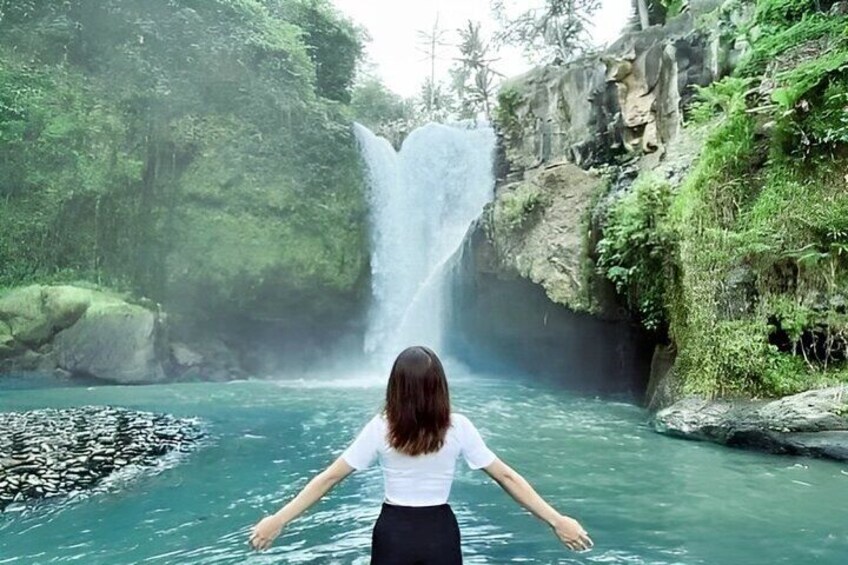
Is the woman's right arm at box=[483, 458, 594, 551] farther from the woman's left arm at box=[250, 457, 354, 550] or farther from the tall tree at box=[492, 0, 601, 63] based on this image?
the tall tree at box=[492, 0, 601, 63]

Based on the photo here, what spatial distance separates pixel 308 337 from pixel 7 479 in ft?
44.6

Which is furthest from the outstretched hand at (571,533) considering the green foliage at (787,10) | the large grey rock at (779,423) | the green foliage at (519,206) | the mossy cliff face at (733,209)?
the green foliage at (519,206)

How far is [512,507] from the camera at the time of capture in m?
6.05

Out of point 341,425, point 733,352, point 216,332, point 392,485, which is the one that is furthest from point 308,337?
point 392,485

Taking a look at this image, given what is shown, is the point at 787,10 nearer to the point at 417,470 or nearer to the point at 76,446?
the point at 417,470

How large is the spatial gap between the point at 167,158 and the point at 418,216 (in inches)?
292

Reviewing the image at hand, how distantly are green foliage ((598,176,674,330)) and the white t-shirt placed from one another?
8822mm

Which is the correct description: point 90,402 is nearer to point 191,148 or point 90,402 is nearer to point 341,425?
point 341,425

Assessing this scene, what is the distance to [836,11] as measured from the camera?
972cm

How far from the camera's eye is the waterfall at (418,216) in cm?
1969

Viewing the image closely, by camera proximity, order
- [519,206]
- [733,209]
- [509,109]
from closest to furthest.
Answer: [733,209]
[519,206]
[509,109]

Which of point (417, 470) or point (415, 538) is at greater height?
point (417, 470)

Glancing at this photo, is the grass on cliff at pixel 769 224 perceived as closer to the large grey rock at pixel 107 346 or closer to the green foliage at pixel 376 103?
the large grey rock at pixel 107 346

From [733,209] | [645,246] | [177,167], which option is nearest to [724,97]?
[733,209]
